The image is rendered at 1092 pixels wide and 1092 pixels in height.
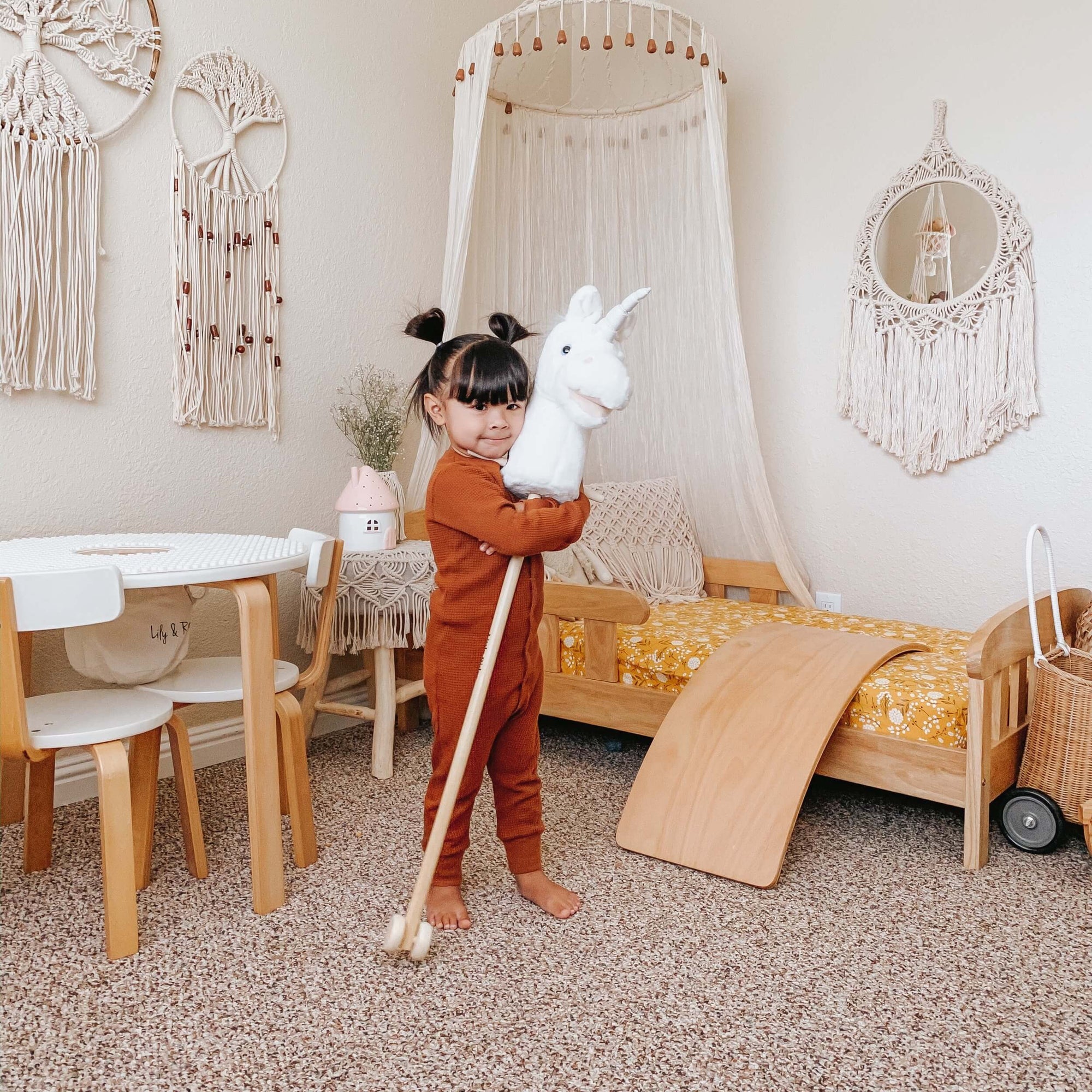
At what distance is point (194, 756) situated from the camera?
2.59 m

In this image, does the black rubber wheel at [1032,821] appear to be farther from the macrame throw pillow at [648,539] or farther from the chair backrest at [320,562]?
the chair backrest at [320,562]

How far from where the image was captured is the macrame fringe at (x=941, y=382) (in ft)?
8.87

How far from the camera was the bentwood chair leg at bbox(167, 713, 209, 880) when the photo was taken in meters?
1.89

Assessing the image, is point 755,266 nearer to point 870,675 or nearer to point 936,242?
point 936,242

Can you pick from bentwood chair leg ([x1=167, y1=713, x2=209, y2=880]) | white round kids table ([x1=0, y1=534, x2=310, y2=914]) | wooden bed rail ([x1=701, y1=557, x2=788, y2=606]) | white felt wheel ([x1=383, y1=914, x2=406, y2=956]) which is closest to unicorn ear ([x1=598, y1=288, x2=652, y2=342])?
white round kids table ([x1=0, y1=534, x2=310, y2=914])

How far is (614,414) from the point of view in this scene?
306 cm

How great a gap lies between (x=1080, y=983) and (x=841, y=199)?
7.79 feet

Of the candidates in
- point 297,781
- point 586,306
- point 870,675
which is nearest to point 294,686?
point 297,781

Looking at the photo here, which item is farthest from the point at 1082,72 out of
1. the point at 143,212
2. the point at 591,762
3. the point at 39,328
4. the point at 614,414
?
the point at 39,328

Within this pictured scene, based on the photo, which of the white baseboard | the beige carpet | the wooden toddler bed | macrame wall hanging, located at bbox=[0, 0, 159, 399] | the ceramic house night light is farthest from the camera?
the ceramic house night light

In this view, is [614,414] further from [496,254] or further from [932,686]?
[932,686]

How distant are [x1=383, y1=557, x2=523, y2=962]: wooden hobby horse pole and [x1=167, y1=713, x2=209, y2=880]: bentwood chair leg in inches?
20.8

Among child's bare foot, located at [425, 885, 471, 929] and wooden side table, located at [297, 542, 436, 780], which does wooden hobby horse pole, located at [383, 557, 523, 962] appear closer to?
child's bare foot, located at [425, 885, 471, 929]

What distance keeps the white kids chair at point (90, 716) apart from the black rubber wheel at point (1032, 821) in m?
1.74
